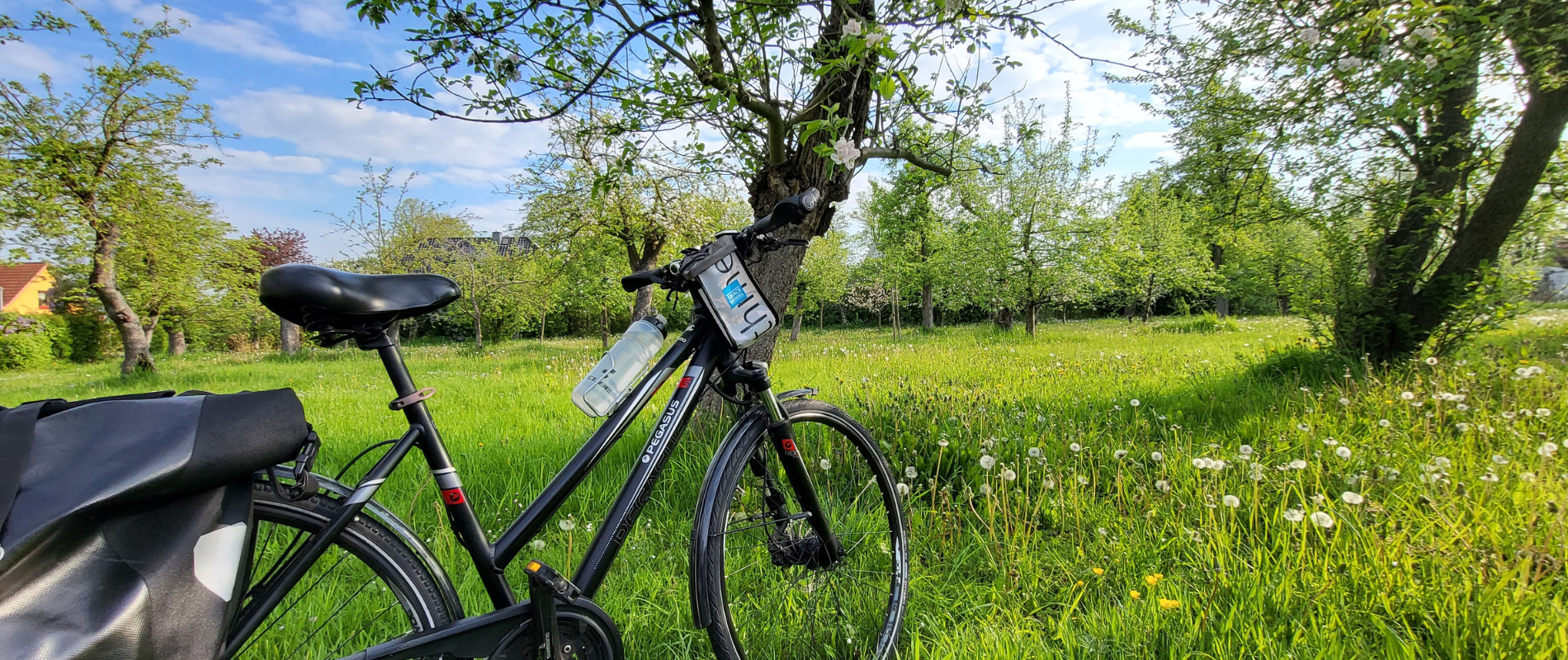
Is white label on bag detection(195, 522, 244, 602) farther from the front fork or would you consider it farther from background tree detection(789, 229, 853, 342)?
background tree detection(789, 229, 853, 342)

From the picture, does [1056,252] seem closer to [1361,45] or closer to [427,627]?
[1361,45]

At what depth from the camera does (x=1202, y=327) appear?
44.3ft

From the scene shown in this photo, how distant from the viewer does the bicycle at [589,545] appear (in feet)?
4.17

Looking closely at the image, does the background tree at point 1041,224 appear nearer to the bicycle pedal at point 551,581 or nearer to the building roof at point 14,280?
the bicycle pedal at point 551,581

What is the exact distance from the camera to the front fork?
169 centimetres

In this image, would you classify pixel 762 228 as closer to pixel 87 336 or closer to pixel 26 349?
pixel 26 349

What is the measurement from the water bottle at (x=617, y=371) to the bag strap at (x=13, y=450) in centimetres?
84

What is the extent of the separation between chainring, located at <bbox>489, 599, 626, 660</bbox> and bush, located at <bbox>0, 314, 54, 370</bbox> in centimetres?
2626

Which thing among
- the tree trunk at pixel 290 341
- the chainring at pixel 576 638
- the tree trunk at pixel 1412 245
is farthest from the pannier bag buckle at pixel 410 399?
the tree trunk at pixel 290 341

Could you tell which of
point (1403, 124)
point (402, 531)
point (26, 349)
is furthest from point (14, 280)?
point (1403, 124)

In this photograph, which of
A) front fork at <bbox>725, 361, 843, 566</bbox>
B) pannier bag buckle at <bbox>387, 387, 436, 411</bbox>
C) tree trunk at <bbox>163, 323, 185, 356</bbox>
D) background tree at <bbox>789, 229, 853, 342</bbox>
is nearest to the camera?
pannier bag buckle at <bbox>387, 387, 436, 411</bbox>

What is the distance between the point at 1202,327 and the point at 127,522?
16.8 m

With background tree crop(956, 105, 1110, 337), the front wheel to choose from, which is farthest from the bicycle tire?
background tree crop(956, 105, 1110, 337)

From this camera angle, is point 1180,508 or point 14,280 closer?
point 1180,508
